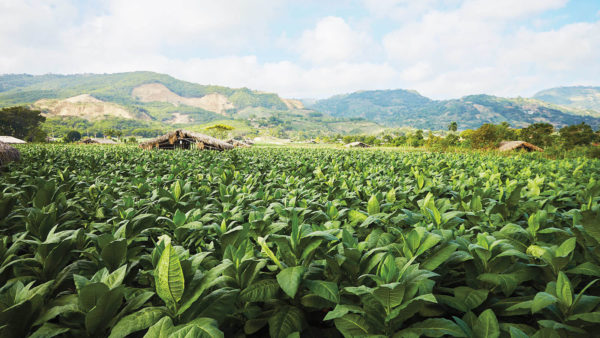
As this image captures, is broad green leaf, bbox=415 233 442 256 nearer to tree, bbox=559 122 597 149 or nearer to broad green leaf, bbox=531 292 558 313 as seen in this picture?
broad green leaf, bbox=531 292 558 313

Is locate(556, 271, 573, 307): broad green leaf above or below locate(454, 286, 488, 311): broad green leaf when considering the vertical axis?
above

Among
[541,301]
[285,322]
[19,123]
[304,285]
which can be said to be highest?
[541,301]

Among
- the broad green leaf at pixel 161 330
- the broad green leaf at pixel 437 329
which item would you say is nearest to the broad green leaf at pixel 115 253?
the broad green leaf at pixel 161 330

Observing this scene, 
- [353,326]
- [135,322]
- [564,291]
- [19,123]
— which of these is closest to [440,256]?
[564,291]

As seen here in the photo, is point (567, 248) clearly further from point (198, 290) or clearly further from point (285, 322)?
point (198, 290)

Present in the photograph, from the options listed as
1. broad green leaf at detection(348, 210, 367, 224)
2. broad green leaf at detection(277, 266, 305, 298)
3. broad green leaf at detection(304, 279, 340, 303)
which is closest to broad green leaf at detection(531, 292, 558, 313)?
broad green leaf at detection(304, 279, 340, 303)

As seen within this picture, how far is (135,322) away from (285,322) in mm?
603

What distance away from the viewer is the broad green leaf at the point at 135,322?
38.1 inches

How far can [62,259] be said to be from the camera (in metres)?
1.59

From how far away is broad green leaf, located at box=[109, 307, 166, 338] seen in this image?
0.97 meters

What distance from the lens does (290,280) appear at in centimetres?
115

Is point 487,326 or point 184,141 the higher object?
point 487,326

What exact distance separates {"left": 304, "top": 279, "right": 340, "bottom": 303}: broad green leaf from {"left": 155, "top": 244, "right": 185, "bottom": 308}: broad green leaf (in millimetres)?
557

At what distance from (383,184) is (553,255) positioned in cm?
284
